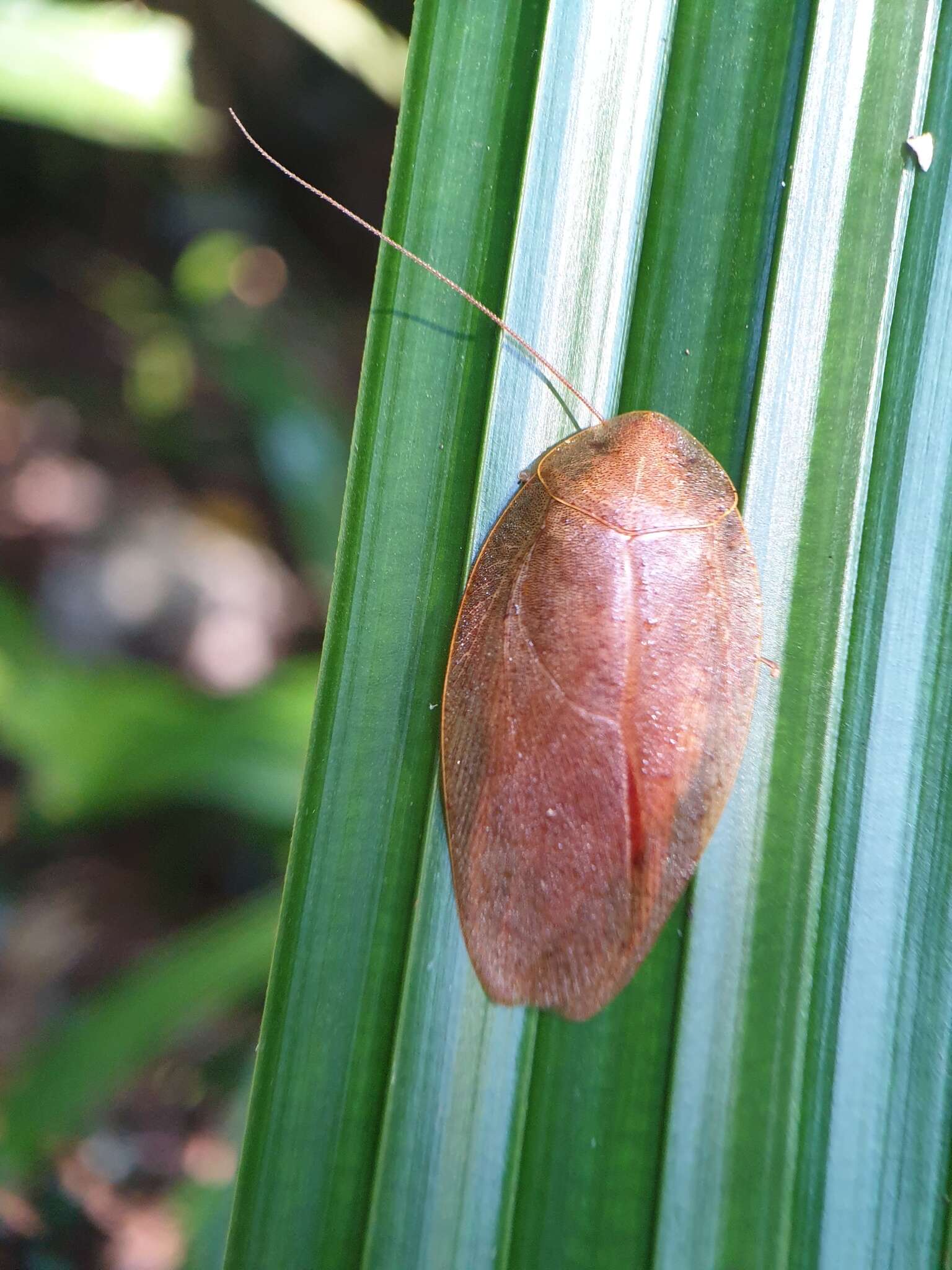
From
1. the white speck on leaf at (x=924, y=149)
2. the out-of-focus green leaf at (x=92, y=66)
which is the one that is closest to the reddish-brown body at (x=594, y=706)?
the white speck on leaf at (x=924, y=149)

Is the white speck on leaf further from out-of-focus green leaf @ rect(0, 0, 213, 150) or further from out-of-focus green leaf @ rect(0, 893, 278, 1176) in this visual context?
out-of-focus green leaf @ rect(0, 893, 278, 1176)

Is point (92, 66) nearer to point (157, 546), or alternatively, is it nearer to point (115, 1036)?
point (157, 546)

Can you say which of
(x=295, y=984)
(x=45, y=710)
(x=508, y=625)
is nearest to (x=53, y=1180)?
(x=45, y=710)

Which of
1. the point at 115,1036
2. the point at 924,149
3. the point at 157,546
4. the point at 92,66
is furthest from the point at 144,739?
the point at 924,149

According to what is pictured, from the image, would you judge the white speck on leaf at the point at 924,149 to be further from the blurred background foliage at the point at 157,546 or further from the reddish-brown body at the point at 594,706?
the blurred background foliage at the point at 157,546

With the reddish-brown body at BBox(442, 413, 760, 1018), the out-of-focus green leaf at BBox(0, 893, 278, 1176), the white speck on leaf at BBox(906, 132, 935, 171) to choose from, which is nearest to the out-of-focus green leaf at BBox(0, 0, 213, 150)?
the reddish-brown body at BBox(442, 413, 760, 1018)

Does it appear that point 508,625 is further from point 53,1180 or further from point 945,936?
point 53,1180
